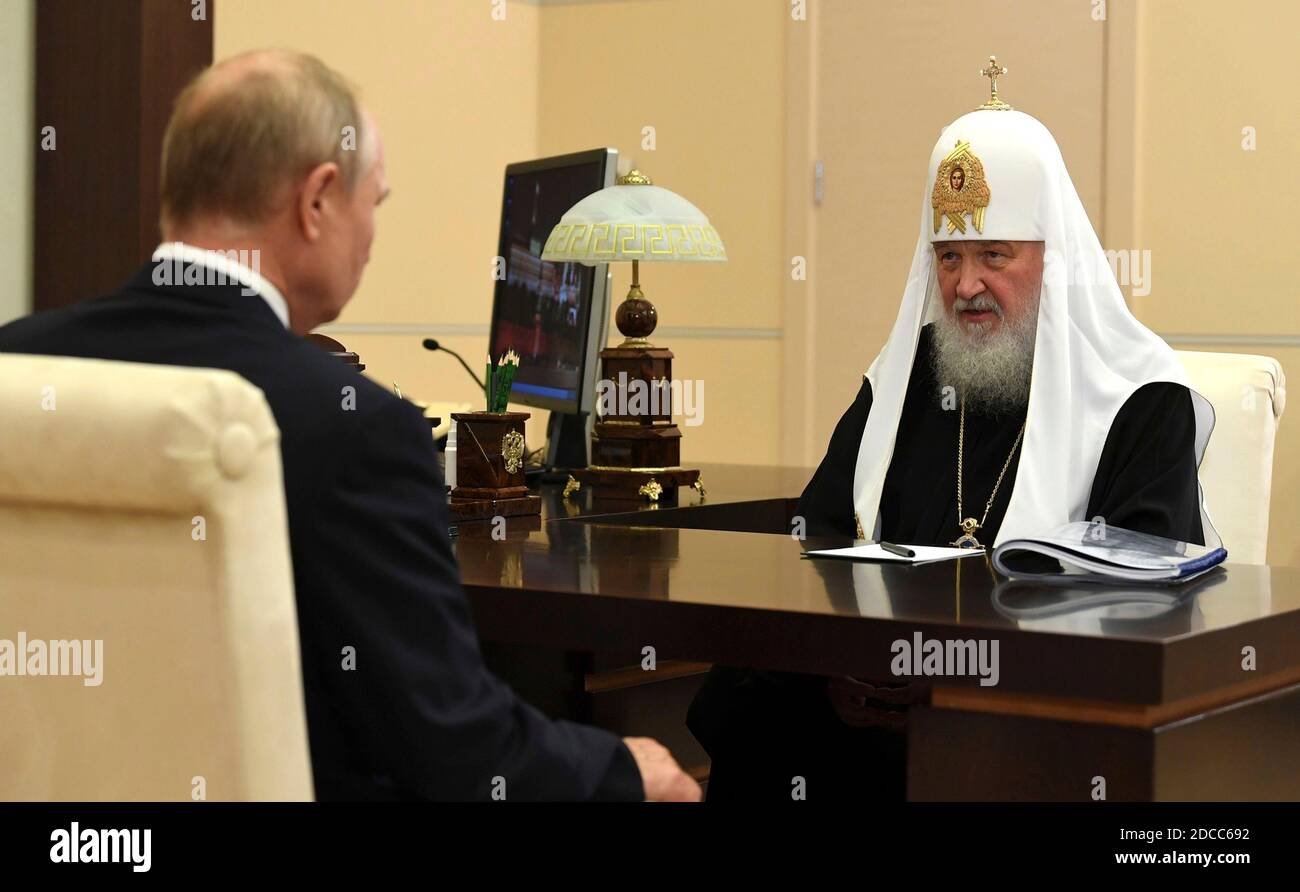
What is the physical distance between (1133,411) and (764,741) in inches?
39.3

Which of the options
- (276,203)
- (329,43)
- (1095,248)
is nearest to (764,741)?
(1095,248)

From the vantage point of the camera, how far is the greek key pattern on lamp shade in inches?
148

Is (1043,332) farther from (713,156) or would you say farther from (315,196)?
(713,156)

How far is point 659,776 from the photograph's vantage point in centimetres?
179

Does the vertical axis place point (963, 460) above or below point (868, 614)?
above

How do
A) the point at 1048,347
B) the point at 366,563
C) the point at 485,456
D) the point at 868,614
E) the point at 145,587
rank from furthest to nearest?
the point at 1048,347, the point at 485,456, the point at 868,614, the point at 366,563, the point at 145,587

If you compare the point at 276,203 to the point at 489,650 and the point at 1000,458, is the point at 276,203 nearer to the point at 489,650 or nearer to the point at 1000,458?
the point at 489,650

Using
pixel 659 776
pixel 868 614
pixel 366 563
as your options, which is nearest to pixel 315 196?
pixel 366 563

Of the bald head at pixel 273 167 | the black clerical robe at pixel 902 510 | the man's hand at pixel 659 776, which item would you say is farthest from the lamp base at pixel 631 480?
the bald head at pixel 273 167

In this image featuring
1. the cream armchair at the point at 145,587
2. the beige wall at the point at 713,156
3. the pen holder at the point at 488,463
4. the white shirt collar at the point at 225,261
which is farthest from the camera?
the beige wall at the point at 713,156

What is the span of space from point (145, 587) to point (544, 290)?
9.24 feet

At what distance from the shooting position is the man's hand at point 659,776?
5.86 ft

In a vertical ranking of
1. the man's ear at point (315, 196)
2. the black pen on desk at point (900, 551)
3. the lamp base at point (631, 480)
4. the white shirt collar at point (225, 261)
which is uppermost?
the man's ear at point (315, 196)

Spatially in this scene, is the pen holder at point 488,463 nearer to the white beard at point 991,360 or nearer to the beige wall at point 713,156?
the white beard at point 991,360
